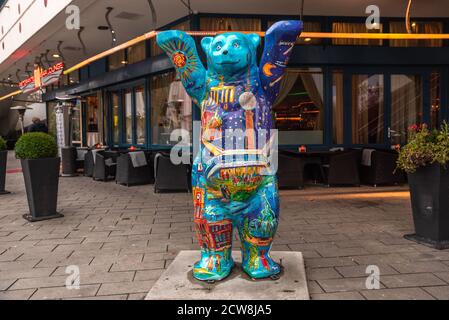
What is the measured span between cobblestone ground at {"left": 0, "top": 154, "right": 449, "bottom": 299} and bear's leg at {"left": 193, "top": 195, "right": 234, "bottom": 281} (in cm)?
49

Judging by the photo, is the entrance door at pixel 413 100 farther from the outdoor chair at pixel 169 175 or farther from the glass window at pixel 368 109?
the outdoor chair at pixel 169 175

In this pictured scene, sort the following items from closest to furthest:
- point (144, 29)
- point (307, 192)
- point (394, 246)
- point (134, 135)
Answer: point (394, 246), point (307, 192), point (144, 29), point (134, 135)

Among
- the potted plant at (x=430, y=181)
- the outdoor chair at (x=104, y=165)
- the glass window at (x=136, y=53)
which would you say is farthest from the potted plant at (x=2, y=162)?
the potted plant at (x=430, y=181)

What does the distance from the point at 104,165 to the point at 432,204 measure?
7179 millimetres

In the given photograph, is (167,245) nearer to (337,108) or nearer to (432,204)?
(432,204)

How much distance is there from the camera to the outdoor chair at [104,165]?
9203mm

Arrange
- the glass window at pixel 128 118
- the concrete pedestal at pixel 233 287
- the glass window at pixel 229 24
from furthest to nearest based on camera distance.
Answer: the glass window at pixel 128 118
the glass window at pixel 229 24
the concrete pedestal at pixel 233 287

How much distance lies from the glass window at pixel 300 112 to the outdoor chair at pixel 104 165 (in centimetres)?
401

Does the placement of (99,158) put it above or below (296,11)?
A: below

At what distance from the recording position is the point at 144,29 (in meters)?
9.08

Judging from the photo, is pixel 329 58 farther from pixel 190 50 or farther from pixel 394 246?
pixel 190 50
